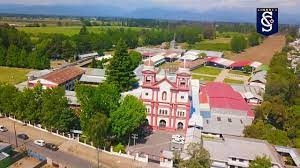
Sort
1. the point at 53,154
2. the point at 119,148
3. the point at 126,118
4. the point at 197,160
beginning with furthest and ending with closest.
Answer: the point at 126,118 → the point at 119,148 → the point at 53,154 → the point at 197,160

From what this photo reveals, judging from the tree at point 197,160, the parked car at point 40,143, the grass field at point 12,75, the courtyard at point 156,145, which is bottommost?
the courtyard at point 156,145

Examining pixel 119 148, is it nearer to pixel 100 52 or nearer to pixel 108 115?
pixel 108 115

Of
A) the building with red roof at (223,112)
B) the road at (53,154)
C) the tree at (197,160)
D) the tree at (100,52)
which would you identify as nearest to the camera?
the tree at (197,160)

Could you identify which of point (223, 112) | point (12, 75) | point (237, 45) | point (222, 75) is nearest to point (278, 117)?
point (223, 112)

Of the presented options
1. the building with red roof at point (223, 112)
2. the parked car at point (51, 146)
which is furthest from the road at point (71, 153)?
the building with red roof at point (223, 112)

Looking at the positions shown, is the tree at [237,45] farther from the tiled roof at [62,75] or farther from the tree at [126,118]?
the tree at [126,118]

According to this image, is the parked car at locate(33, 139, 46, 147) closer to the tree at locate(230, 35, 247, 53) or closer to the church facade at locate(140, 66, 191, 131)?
the church facade at locate(140, 66, 191, 131)
